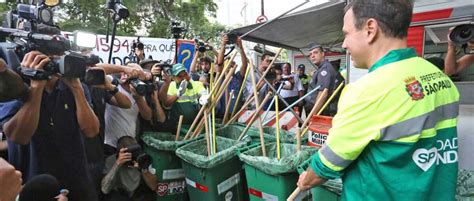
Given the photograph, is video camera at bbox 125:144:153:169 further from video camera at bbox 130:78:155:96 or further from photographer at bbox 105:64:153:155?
video camera at bbox 130:78:155:96

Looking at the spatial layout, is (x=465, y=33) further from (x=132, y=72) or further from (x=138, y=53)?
(x=138, y=53)

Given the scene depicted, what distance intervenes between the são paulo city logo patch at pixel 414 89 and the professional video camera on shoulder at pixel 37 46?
5.07 ft

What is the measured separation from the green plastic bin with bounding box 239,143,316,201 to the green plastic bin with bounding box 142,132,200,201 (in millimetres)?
883

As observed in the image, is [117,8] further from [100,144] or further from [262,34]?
[262,34]

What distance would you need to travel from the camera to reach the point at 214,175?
304 centimetres

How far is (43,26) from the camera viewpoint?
1.95 m

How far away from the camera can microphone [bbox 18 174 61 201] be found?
169 centimetres

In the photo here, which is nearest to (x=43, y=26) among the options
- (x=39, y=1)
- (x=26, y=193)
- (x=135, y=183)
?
(x=39, y=1)

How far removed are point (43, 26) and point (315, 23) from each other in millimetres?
2646

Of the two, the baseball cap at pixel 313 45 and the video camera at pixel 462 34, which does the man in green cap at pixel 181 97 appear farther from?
the video camera at pixel 462 34

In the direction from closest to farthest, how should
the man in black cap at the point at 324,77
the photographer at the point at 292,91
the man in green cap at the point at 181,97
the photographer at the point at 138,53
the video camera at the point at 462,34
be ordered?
the video camera at the point at 462,34
the man in green cap at the point at 181,97
the man in black cap at the point at 324,77
the photographer at the point at 138,53
the photographer at the point at 292,91

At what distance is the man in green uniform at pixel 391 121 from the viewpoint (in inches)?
49.3

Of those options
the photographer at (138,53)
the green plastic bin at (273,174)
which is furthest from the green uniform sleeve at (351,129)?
the photographer at (138,53)

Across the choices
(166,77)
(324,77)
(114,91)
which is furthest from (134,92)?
(324,77)
